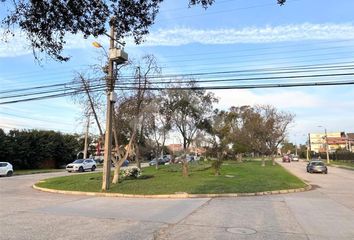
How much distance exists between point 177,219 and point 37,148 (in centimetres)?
4922

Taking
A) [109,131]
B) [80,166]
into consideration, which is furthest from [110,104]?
[80,166]

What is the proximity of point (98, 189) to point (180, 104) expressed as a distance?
65.8ft

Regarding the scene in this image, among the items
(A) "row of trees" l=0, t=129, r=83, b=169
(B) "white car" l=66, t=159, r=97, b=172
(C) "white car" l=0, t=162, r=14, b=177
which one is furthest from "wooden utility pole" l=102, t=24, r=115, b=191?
(A) "row of trees" l=0, t=129, r=83, b=169

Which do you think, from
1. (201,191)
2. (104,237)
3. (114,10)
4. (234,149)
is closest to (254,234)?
(104,237)

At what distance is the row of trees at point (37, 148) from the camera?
51812 millimetres

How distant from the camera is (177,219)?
38.7 feet

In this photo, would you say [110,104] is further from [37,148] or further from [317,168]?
[37,148]

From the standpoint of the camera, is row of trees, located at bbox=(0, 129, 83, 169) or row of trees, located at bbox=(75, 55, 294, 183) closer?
row of trees, located at bbox=(75, 55, 294, 183)

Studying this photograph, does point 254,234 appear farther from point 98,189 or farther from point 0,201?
point 98,189

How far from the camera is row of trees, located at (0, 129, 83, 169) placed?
170 ft

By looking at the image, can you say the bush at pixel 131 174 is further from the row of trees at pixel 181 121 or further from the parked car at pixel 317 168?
the parked car at pixel 317 168

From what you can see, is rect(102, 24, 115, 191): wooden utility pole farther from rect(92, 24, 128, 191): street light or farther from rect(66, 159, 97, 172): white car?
rect(66, 159, 97, 172): white car

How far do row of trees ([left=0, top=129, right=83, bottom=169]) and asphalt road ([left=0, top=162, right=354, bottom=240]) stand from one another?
37.7 metres

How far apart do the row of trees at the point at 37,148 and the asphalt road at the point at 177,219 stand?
37.7 metres
